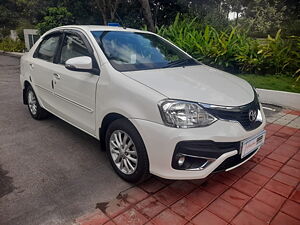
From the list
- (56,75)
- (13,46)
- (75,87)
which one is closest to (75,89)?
(75,87)

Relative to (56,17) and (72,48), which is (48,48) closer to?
(72,48)

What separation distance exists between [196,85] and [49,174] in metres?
1.85

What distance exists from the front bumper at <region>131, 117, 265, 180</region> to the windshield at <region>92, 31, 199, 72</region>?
2.62 feet

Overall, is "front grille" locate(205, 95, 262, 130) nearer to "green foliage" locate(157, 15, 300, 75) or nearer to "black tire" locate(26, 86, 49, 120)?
"black tire" locate(26, 86, 49, 120)

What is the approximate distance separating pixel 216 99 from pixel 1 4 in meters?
22.0

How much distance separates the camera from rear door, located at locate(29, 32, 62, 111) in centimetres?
354

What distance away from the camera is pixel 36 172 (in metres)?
2.78

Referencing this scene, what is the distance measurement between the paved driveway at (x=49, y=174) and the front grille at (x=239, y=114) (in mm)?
1195

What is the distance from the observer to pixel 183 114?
2104 mm

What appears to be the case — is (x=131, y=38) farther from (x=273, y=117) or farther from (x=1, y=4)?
(x=1, y=4)

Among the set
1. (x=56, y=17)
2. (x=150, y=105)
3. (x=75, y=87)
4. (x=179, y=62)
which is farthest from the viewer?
(x=56, y=17)

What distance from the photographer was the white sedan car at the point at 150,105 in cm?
211

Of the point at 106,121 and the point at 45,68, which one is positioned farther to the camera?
the point at 45,68

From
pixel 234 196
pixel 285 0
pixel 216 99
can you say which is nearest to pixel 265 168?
pixel 234 196
